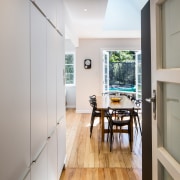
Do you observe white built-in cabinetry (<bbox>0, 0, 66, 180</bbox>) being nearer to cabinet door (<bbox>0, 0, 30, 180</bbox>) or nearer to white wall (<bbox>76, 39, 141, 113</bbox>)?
cabinet door (<bbox>0, 0, 30, 180</bbox>)

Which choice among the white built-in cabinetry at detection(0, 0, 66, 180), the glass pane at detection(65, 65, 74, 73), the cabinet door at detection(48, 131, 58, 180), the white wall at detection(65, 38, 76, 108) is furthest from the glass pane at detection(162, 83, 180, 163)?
the glass pane at detection(65, 65, 74, 73)

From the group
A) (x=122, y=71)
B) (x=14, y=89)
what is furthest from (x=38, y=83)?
(x=122, y=71)

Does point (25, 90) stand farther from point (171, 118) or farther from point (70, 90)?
point (70, 90)

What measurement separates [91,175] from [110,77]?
587 centimetres

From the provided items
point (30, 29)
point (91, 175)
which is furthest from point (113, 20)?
point (30, 29)

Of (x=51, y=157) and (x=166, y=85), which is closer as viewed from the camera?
(x=166, y=85)

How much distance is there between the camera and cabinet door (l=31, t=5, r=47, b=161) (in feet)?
5.43

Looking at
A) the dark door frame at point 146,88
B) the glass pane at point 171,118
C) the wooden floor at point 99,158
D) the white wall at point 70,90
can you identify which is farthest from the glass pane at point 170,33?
the white wall at point 70,90

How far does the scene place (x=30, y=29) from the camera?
157 cm

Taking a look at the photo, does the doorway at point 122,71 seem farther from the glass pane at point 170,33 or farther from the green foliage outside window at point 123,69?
the glass pane at point 170,33

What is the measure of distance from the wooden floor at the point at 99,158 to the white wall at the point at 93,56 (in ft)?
9.23

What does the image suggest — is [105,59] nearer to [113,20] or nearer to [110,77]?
[110,77]

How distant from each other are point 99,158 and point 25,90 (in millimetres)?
2548

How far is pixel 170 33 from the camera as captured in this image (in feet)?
4.77
